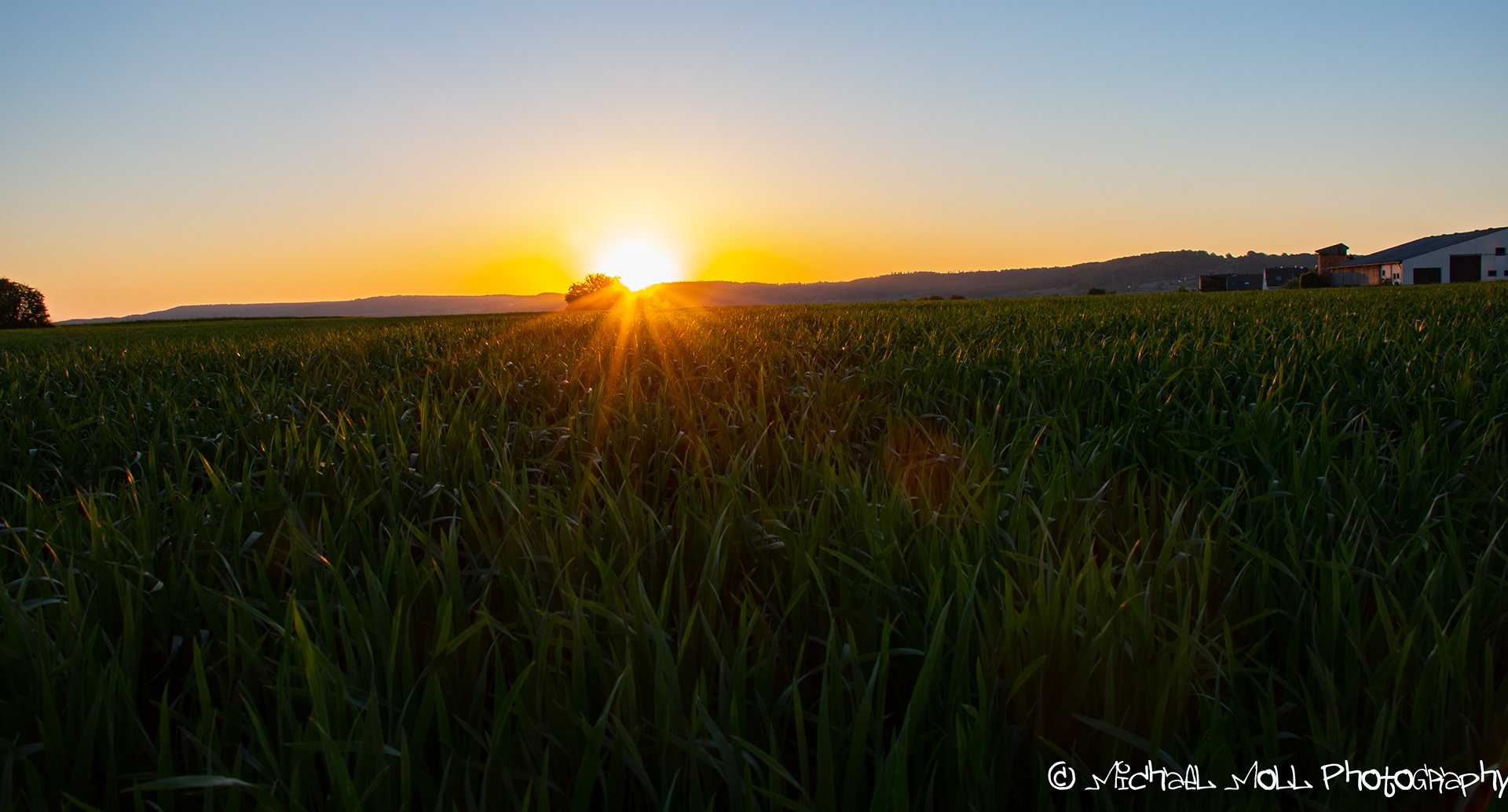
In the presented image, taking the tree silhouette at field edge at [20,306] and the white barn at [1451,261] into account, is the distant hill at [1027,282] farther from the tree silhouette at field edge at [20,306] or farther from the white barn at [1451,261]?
the tree silhouette at field edge at [20,306]

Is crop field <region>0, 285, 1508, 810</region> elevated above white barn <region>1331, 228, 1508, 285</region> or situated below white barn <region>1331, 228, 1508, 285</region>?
below

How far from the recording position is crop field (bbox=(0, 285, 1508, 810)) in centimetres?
82

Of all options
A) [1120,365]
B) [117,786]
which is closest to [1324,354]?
[1120,365]

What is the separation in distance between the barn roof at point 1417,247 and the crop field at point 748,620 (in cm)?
8522

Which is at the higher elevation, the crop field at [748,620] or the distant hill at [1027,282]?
the distant hill at [1027,282]

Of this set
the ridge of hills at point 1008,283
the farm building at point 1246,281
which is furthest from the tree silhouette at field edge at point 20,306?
the farm building at point 1246,281

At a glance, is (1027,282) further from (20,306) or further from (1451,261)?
(20,306)

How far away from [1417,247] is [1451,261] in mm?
3050

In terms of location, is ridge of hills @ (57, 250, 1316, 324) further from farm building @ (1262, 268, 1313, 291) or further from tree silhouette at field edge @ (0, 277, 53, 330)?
tree silhouette at field edge @ (0, 277, 53, 330)

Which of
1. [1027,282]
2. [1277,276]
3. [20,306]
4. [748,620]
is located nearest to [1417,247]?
[1277,276]

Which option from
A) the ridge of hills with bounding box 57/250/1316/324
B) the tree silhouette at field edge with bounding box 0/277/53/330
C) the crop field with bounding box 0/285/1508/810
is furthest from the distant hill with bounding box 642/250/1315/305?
the crop field with bounding box 0/285/1508/810

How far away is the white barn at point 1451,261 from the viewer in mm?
62500

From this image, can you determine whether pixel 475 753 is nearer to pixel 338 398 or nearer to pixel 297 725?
pixel 297 725

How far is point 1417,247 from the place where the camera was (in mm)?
65625
